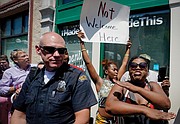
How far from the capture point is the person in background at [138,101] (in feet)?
6.89

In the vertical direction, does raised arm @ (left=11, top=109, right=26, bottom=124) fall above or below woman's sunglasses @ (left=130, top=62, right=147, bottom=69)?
below

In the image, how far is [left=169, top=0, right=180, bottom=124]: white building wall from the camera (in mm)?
3814

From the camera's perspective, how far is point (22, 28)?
27.5 ft

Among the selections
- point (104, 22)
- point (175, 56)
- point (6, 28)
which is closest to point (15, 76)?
point (104, 22)

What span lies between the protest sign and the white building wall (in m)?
1.01

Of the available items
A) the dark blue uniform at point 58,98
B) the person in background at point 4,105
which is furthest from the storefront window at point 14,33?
the dark blue uniform at point 58,98

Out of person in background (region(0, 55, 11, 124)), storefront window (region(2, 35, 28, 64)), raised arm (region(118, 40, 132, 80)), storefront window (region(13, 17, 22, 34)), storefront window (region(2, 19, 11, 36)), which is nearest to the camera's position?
raised arm (region(118, 40, 132, 80))

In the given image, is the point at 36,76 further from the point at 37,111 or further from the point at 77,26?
the point at 77,26

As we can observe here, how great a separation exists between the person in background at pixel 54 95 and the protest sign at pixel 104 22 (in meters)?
1.19

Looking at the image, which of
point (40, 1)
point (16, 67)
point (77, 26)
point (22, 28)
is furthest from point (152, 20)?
point (22, 28)

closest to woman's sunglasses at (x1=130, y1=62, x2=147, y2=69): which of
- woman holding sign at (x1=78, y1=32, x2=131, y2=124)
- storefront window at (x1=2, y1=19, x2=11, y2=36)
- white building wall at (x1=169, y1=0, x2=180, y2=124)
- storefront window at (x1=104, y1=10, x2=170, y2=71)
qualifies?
woman holding sign at (x1=78, y1=32, x2=131, y2=124)

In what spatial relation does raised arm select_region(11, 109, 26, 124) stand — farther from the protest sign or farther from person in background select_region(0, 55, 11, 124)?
person in background select_region(0, 55, 11, 124)

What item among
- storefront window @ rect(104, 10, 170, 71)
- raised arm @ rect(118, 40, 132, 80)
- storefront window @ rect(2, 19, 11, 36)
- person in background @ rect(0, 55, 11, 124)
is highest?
storefront window @ rect(2, 19, 11, 36)

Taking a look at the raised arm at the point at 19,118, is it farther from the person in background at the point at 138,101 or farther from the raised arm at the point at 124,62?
the raised arm at the point at 124,62
